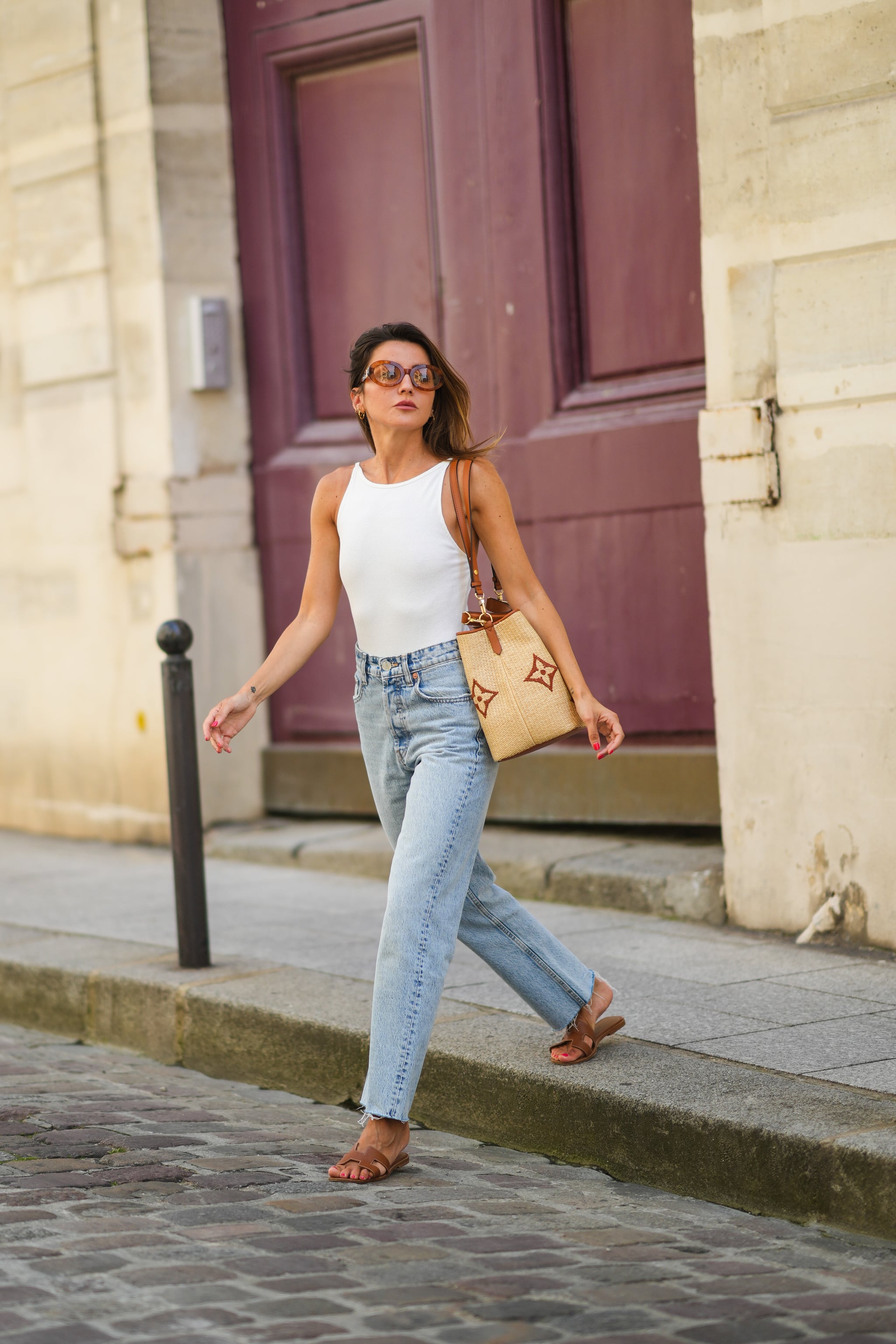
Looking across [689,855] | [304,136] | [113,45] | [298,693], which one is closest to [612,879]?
[689,855]

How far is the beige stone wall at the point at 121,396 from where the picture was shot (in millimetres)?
7727

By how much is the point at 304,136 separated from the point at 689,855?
3.56 meters

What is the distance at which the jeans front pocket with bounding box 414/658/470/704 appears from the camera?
3.96 meters

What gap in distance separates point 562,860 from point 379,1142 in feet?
8.46

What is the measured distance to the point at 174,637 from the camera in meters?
5.46

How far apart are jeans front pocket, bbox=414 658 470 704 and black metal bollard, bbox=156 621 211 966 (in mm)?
1633

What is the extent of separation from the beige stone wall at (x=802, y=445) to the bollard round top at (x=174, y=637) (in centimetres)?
165

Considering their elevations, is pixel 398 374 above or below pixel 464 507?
above

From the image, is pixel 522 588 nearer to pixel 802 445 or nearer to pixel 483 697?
pixel 483 697

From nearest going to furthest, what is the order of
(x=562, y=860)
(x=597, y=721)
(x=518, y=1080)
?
(x=597, y=721) → (x=518, y=1080) → (x=562, y=860)

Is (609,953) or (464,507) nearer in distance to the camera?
(464,507)

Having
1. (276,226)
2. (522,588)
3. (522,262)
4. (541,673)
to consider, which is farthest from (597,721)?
(276,226)

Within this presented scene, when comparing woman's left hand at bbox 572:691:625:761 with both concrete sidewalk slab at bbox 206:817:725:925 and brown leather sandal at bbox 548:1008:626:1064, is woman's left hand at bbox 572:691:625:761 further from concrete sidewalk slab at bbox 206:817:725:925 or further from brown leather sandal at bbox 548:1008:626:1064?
concrete sidewalk slab at bbox 206:817:725:925

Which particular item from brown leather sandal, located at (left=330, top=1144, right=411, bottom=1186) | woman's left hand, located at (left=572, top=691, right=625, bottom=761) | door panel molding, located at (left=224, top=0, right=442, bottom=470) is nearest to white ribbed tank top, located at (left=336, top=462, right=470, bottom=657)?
woman's left hand, located at (left=572, top=691, right=625, bottom=761)
